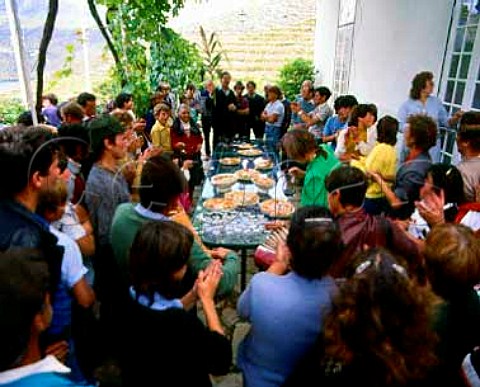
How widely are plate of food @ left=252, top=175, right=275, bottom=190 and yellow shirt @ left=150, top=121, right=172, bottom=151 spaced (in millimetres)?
1358

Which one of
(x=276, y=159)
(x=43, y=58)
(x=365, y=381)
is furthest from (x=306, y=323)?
(x=43, y=58)

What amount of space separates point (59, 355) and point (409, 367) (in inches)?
46.1

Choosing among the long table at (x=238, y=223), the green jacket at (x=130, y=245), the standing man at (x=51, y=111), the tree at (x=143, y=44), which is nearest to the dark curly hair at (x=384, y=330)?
the green jacket at (x=130, y=245)

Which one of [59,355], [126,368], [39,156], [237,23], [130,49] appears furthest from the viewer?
[237,23]

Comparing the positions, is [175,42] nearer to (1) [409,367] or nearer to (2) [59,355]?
(2) [59,355]

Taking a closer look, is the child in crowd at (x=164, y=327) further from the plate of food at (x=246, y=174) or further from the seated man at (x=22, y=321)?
the plate of food at (x=246, y=174)

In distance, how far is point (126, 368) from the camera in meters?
1.12

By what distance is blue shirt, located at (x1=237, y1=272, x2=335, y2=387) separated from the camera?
119cm

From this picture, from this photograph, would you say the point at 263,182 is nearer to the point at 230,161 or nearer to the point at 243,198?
the point at 243,198

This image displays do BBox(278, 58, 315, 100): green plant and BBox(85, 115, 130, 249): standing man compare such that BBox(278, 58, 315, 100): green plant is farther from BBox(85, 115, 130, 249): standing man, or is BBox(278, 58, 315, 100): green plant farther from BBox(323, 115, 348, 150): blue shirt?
BBox(85, 115, 130, 249): standing man

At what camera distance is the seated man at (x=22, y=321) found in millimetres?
757

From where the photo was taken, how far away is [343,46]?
7.36 metres

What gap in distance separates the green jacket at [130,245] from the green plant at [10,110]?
220 inches

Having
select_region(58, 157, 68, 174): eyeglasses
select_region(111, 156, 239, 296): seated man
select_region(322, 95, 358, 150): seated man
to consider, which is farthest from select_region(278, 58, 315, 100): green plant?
select_region(111, 156, 239, 296): seated man
